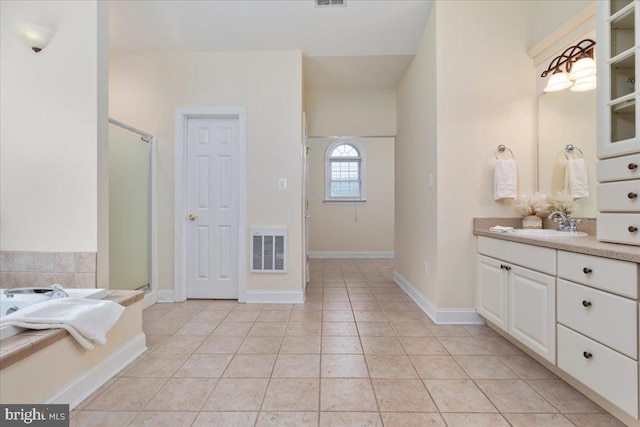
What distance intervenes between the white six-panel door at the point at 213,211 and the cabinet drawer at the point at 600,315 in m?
2.76

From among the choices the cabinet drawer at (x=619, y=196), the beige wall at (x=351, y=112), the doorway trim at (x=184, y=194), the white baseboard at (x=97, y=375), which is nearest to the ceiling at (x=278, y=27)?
the doorway trim at (x=184, y=194)

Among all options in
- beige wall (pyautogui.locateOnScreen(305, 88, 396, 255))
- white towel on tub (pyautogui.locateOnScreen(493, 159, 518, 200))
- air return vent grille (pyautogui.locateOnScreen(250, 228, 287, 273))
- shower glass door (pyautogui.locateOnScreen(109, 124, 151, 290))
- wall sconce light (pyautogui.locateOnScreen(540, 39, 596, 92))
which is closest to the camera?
wall sconce light (pyautogui.locateOnScreen(540, 39, 596, 92))

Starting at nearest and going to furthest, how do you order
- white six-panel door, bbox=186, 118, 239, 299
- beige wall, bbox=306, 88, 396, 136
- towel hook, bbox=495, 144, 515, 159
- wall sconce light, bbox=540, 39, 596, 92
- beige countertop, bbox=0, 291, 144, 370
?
1. beige countertop, bbox=0, 291, 144, 370
2. wall sconce light, bbox=540, 39, 596, 92
3. towel hook, bbox=495, 144, 515, 159
4. white six-panel door, bbox=186, 118, 239, 299
5. beige wall, bbox=306, 88, 396, 136

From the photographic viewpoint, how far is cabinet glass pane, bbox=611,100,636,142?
1.57 m

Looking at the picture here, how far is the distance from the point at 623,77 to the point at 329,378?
7.21 feet

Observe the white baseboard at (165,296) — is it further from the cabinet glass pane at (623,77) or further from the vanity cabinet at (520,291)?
the cabinet glass pane at (623,77)

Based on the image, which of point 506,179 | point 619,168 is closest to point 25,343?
point 619,168

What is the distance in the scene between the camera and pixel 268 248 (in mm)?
3275

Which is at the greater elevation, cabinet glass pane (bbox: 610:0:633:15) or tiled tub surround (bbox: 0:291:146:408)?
cabinet glass pane (bbox: 610:0:633:15)

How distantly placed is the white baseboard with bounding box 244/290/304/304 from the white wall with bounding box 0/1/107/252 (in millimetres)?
1593

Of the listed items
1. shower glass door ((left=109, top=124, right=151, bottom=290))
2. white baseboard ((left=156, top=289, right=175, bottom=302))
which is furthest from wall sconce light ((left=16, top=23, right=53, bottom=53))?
white baseboard ((left=156, top=289, right=175, bottom=302))

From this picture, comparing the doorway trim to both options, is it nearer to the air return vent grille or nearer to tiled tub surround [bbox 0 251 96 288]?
the air return vent grille

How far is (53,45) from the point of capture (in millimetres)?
2070

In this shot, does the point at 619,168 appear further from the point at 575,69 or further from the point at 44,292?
the point at 44,292
